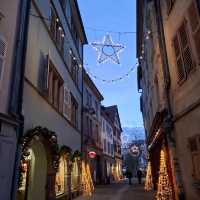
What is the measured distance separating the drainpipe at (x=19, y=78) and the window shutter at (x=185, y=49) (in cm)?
518

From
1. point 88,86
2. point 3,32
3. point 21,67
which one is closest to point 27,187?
point 21,67

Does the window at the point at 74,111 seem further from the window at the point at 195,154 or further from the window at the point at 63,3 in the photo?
the window at the point at 195,154

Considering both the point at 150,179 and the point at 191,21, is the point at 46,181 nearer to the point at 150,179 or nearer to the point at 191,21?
the point at 191,21

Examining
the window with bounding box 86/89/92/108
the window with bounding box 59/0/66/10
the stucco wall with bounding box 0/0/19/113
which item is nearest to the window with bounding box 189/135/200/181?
the stucco wall with bounding box 0/0/19/113

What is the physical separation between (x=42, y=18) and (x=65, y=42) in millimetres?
4682

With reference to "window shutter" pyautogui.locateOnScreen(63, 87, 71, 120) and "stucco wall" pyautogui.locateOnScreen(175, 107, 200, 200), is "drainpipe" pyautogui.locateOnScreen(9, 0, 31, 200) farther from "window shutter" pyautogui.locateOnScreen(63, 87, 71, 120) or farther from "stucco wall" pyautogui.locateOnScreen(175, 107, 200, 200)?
"window shutter" pyautogui.locateOnScreen(63, 87, 71, 120)

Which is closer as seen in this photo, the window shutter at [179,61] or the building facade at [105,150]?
the window shutter at [179,61]

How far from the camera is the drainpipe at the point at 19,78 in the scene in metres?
6.57

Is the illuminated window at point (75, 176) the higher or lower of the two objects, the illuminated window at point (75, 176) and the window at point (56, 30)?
the lower

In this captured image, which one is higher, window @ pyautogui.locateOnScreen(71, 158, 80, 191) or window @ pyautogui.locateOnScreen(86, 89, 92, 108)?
window @ pyautogui.locateOnScreen(86, 89, 92, 108)

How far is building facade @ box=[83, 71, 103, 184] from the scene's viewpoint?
21656 mm

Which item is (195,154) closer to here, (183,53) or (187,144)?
(187,144)

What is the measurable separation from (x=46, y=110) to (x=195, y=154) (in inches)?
228

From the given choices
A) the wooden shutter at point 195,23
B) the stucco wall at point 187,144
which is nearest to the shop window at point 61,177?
the stucco wall at point 187,144
